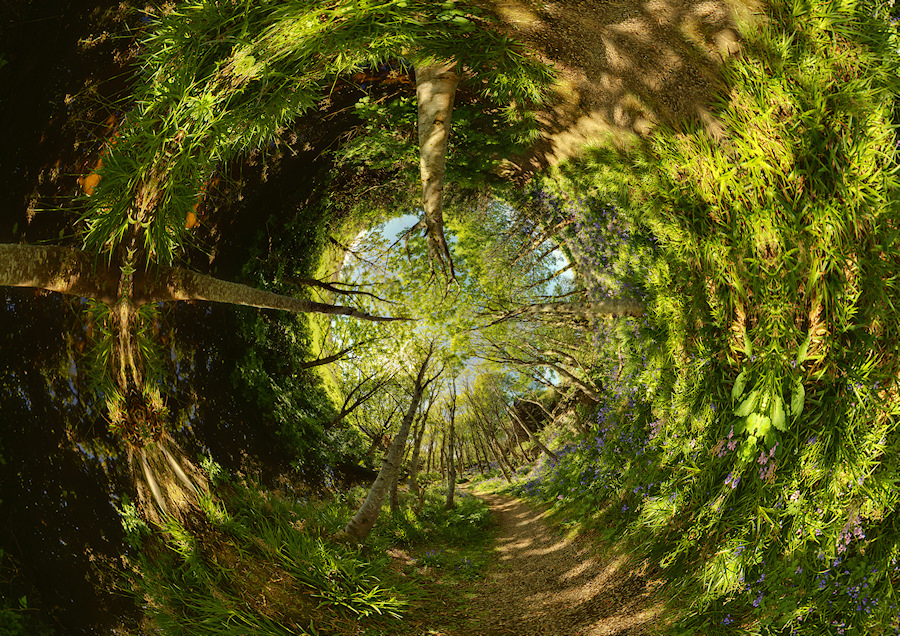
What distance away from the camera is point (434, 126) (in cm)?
281

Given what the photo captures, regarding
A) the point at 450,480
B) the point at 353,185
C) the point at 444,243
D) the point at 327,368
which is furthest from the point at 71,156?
the point at 450,480

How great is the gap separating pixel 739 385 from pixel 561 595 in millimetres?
1632

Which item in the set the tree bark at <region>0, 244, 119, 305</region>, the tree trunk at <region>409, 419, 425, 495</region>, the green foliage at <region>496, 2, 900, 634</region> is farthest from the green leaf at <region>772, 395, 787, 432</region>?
the tree trunk at <region>409, 419, 425, 495</region>

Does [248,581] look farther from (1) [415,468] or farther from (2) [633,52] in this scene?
(2) [633,52]

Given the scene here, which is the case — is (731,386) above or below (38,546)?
below

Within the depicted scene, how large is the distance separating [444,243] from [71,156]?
2500mm

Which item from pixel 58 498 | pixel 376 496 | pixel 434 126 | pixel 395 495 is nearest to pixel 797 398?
pixel 434 126

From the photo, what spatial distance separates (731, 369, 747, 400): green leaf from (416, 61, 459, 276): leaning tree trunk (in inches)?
93.2

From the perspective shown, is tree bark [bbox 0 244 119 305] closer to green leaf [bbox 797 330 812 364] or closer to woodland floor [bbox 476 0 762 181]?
woodland floor [bbox 476 0 762 181]

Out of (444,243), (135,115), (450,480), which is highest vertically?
(135,115)

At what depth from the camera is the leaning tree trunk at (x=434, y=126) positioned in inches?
98.3

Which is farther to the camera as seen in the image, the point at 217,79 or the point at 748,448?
the point at 748,448

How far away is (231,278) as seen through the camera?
2973 mm

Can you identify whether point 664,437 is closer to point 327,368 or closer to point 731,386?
point 731,386
